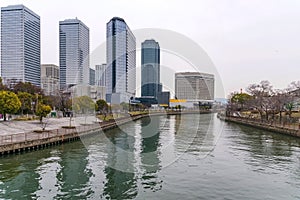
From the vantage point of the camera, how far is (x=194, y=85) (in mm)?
78562

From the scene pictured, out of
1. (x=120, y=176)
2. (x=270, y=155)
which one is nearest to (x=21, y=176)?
(x=120, y=176)

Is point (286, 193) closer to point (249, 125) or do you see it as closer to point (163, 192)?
point (163, 192)

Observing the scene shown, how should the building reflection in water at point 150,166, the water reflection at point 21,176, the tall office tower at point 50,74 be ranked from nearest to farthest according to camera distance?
the water reflection at point 21,176 < the building reflection in water at point 150,166 < the tall office tower at point 50,74

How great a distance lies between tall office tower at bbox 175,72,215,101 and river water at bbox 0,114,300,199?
30.1 metres

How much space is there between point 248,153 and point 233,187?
31.9 ft

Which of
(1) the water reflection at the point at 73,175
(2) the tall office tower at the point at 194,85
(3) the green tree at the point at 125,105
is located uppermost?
(2) the tall office tower at the point at 194,85

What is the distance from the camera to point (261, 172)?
1532cm

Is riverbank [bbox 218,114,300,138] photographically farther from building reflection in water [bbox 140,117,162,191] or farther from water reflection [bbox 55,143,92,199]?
water reflection [bbox 55,143,92,199]

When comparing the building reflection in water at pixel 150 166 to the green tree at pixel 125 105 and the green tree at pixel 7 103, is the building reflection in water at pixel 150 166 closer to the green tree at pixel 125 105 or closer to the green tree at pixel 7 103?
the green tree at pixel 7 103

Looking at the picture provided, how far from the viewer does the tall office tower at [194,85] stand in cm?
5842

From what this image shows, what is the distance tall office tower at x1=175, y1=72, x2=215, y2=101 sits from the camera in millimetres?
58425

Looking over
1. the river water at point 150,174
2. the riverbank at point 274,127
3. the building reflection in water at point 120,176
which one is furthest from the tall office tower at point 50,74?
the building reflection in water at point 120,176

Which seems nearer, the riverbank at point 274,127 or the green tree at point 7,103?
the riverbank at point 274,127

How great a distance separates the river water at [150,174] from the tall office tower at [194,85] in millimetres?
30058
